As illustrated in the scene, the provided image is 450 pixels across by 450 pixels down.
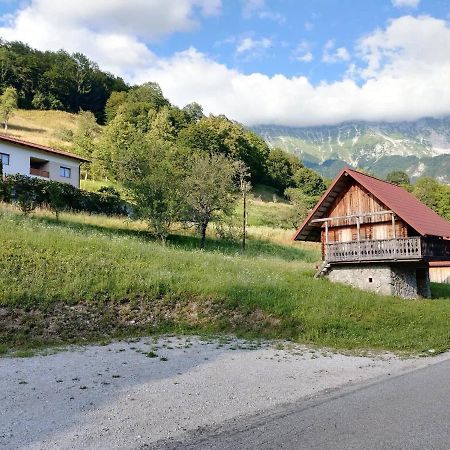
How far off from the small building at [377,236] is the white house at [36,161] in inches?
A: 1054

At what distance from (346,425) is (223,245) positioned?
31646 millimetres

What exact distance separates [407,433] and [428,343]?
36.1 feet

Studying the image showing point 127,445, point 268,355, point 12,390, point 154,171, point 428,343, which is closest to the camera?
point 127,445

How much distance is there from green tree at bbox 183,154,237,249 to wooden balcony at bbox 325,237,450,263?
10.8 m

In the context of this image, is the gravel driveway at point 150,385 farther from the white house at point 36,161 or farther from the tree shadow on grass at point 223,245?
the white house at point 36,161

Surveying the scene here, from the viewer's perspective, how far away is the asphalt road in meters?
6.64

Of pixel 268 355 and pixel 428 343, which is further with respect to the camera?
pixel 428 343

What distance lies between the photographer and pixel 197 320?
17.3 m

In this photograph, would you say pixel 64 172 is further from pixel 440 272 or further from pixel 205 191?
pixel 440 272

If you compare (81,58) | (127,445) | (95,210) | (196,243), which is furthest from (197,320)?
(81,58)

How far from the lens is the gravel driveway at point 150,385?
7047 millimetres

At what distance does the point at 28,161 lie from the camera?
43.7 meters

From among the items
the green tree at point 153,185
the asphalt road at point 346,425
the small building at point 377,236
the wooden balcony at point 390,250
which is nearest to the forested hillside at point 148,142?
the green tree at point 153,185

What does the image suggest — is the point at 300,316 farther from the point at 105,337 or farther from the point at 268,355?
the point at 105,337
